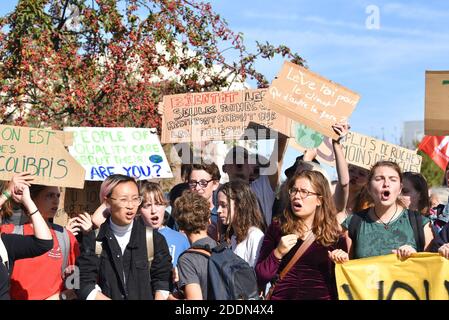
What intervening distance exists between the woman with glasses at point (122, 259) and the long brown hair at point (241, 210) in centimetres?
84

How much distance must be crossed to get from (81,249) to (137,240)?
374 millimetres

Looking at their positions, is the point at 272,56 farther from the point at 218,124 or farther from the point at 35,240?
the point at 35,240

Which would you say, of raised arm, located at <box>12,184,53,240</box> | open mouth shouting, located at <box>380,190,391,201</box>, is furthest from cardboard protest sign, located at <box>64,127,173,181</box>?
open mouth shouting, located at <box>380,190,391,201</box>

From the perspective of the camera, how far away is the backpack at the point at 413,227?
5.60 metres

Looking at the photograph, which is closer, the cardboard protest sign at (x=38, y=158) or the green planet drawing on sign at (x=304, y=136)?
the cardboard protest sign at (x=38, y=158)

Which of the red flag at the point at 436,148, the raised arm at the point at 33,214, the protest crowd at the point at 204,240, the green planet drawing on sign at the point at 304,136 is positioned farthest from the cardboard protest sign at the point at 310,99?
the red flag at the point at 436,148

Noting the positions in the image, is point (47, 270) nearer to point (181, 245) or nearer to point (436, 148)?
point (181, 245)

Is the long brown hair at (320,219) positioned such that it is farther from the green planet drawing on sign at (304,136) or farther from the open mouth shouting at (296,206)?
the green planet drawing on sign at (304,136)

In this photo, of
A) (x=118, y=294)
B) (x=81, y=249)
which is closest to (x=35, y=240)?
(x=81, y=249)

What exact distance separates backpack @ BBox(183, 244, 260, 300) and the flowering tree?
515 cm

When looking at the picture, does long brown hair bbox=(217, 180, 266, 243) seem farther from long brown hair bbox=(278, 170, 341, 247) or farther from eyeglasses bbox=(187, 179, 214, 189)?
eyeglasses bbox=(187, 179, 214, 189)

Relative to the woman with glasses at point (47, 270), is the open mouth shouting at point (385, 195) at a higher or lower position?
higher

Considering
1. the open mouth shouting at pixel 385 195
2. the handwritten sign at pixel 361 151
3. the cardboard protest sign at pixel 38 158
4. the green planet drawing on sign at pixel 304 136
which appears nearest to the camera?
the open mouth shouting at pixel 385 195

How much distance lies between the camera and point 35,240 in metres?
5.46
